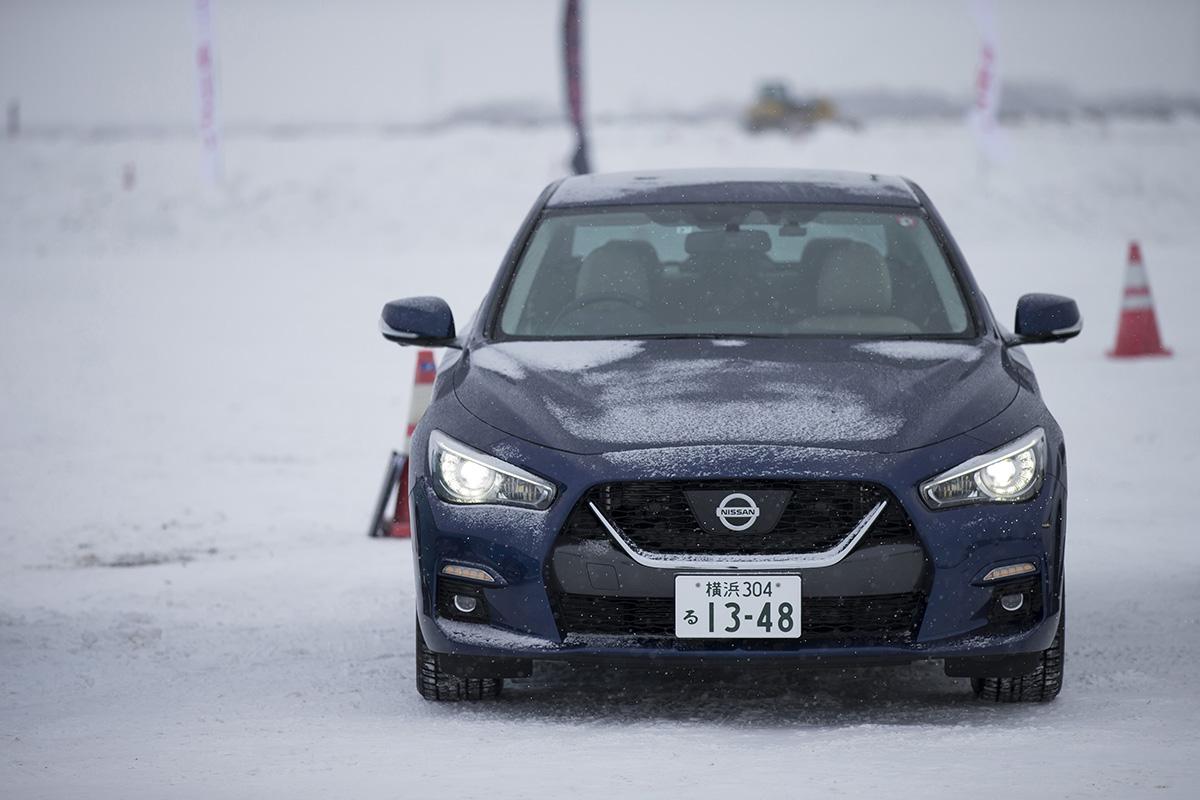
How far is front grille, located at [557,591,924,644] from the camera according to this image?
5.17 metres

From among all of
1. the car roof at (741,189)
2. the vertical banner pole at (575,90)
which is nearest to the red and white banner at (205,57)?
the vertical banner pole at (575,90)

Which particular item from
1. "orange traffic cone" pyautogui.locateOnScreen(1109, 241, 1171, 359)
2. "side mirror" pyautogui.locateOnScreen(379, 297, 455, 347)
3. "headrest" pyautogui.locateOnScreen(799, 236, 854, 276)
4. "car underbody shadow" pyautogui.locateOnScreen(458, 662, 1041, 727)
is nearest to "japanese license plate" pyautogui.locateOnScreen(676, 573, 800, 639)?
"car underbody shadow" pyautogui.locateOnScreen(458, 662, 1041, 727)

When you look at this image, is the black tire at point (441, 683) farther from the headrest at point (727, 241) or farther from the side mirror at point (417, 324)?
the headrest at point (727, 241)

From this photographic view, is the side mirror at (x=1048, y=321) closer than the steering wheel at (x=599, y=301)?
Yes

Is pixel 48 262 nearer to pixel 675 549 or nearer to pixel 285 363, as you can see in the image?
pixel 285 363

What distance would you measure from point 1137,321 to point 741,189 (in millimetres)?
9092

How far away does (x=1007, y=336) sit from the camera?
20.9ft

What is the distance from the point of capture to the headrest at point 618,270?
6.52 meters

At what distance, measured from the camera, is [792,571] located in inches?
201

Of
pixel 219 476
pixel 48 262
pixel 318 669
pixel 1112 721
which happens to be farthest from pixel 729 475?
pixel 48 262

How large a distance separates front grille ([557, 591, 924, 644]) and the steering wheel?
1.44 metres

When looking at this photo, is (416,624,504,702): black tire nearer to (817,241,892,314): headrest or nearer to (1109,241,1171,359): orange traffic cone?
(817,241,892,314): headrest

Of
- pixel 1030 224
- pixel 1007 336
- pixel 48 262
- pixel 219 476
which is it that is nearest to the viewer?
pixel 1007 336

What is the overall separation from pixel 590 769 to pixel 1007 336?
2.32 metres
